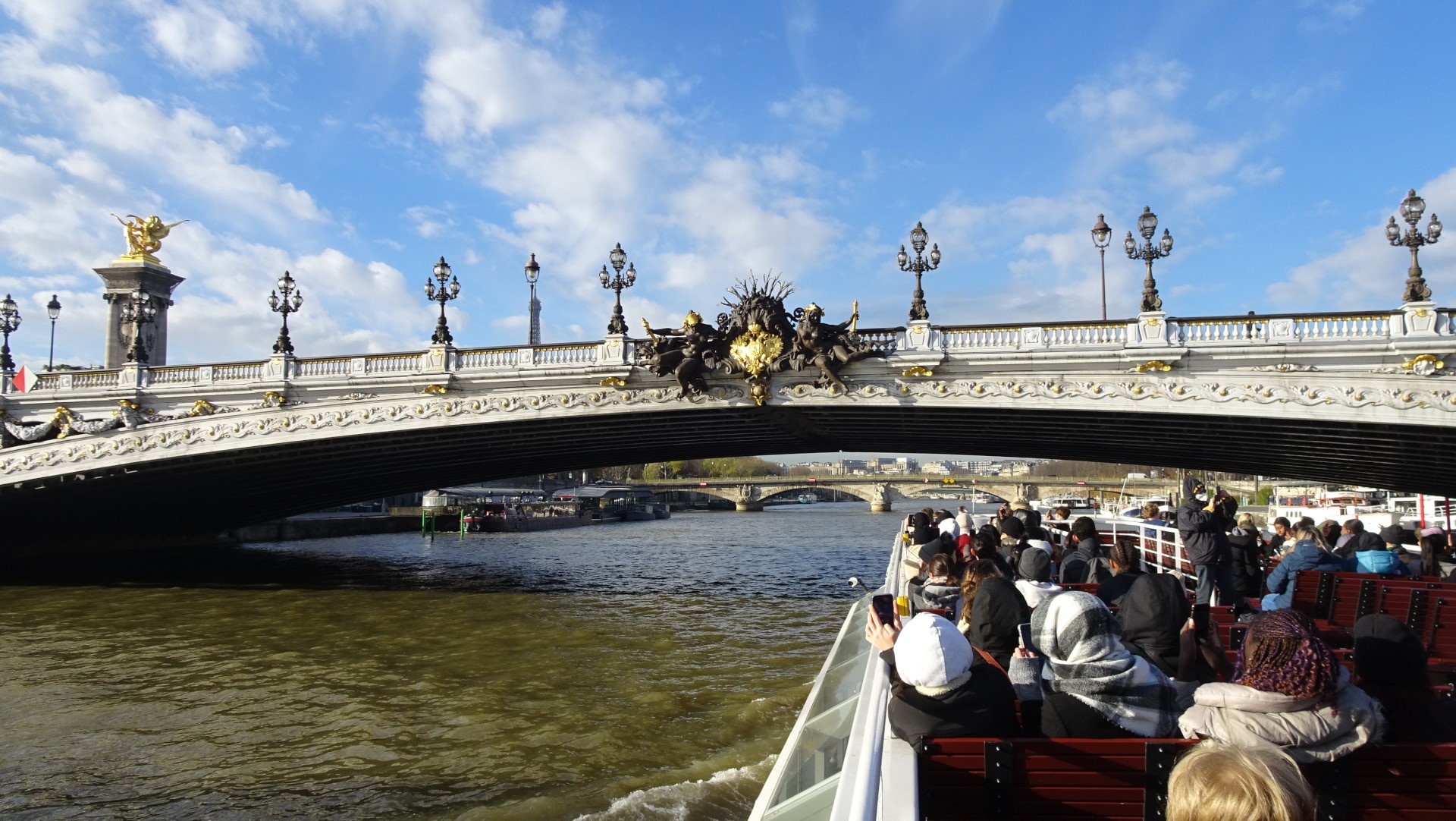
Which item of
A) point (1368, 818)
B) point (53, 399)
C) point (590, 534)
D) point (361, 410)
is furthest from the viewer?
point (590, 534)

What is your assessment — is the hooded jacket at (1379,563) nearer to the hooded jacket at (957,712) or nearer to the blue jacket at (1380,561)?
the blue jacket at (1380,561)

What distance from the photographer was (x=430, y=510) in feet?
201

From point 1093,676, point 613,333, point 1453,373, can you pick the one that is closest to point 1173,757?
point 1093,676

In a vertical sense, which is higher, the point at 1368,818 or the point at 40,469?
the point at 40,469

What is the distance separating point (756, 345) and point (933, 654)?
65.4 ft

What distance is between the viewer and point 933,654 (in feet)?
13.1

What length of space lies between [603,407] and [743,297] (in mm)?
5053

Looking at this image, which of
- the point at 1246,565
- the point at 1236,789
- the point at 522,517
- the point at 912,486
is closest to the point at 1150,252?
the point at 1246,565

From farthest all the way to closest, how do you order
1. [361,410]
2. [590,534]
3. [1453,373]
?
[590,534] < [361,410] < [1453,373]

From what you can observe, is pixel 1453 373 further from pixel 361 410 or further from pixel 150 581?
pixel 150 581

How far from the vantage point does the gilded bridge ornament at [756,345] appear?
23.3 m

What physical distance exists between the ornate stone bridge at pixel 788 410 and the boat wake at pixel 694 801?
15.5 m

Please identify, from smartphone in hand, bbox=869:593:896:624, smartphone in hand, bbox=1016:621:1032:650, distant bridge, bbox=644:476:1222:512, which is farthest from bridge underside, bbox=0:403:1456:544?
distant bridge, bbox=644:476:1222:512

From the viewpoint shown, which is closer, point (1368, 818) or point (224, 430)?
point (1368, 818)
